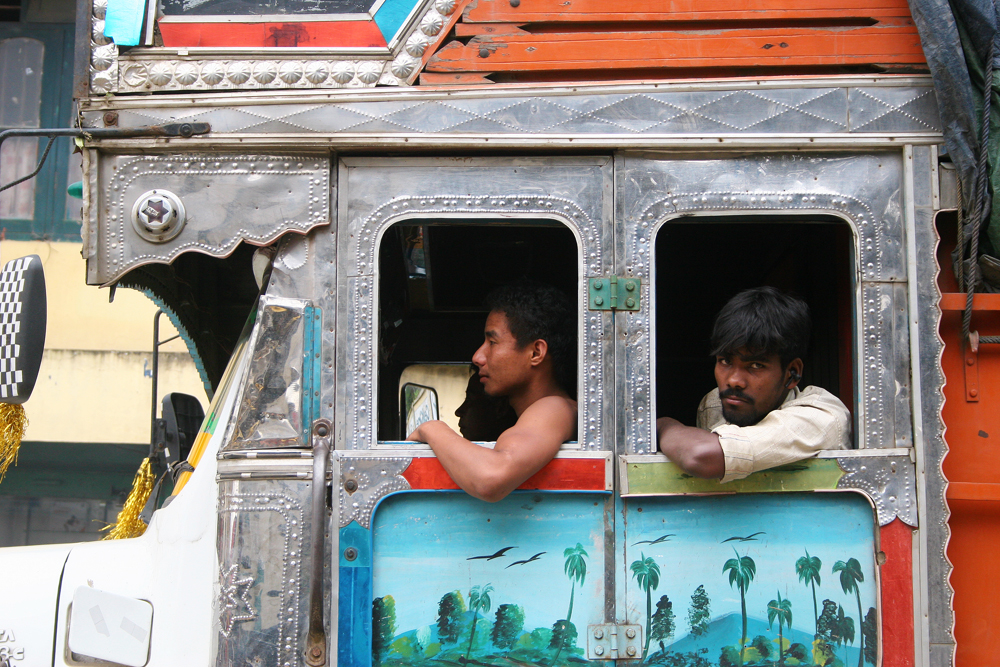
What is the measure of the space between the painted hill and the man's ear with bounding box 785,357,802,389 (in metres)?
0.79

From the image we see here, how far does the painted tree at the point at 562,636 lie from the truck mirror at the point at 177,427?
6.58ft

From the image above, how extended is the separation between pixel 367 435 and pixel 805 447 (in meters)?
1.34

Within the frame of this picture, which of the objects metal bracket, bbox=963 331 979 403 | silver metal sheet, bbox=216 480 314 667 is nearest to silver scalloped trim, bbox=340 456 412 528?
silver metal sheet, bbox=216 480 314 667

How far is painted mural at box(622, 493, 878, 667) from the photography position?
2293 mm

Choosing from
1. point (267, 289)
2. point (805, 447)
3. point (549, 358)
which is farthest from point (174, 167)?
point (805, 447)

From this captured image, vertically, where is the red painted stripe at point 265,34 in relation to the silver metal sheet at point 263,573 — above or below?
above

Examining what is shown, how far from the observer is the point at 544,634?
90.0 inches

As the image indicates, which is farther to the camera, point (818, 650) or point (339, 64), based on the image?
point (339, 64)

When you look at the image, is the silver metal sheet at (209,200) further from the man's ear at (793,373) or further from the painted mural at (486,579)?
the man's ear at (793,373)

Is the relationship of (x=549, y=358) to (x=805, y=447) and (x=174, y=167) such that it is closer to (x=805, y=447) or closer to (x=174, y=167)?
(x=805, y=447)

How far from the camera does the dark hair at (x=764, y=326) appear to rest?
2.47m

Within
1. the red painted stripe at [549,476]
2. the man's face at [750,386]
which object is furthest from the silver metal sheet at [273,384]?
the man's face at [750,386]

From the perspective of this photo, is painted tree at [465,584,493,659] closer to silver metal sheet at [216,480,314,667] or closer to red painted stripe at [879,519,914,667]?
silver metal sheet at [216,480,314,667]

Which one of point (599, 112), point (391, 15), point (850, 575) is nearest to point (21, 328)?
point (391, 15)
